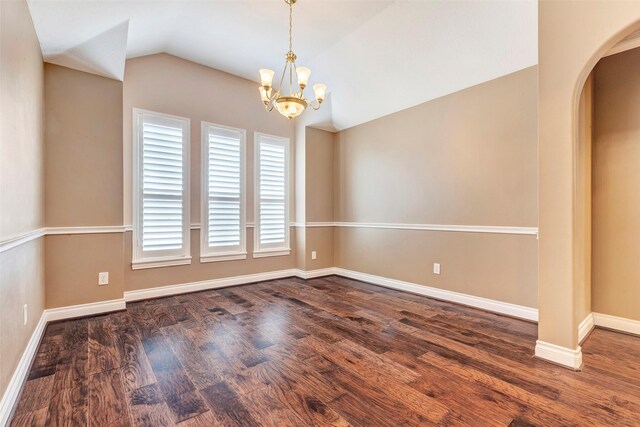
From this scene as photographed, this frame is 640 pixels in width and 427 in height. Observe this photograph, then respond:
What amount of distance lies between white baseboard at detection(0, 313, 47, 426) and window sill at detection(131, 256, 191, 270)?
3.78 ft

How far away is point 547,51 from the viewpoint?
7.29 ft

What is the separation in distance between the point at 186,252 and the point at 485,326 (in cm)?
366

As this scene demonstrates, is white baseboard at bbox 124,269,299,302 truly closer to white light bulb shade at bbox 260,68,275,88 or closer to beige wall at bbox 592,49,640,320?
white light bulb shade at bbox 260,68,275,88

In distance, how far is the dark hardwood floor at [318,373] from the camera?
5.47 ft

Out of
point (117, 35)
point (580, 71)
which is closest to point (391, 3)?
point (580, 71)

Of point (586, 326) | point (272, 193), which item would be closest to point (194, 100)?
point (272, 193)

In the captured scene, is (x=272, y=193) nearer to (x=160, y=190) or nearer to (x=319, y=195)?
(x=319, y=195)

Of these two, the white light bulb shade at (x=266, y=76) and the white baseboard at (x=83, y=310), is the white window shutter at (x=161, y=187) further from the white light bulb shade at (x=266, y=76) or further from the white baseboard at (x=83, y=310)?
the white light bulb shade at (x=266, y=76)

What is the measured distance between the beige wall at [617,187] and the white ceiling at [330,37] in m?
0.77

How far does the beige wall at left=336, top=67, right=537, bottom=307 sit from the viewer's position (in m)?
3.13

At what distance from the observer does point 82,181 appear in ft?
10.5

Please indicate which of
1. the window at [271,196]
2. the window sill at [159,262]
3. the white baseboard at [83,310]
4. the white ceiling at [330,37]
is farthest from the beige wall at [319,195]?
the white baseboard at [83,310]

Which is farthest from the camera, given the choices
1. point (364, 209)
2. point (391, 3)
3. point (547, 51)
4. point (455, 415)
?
point (364, 209)

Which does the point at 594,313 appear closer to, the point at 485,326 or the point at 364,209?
the point at 485,326
